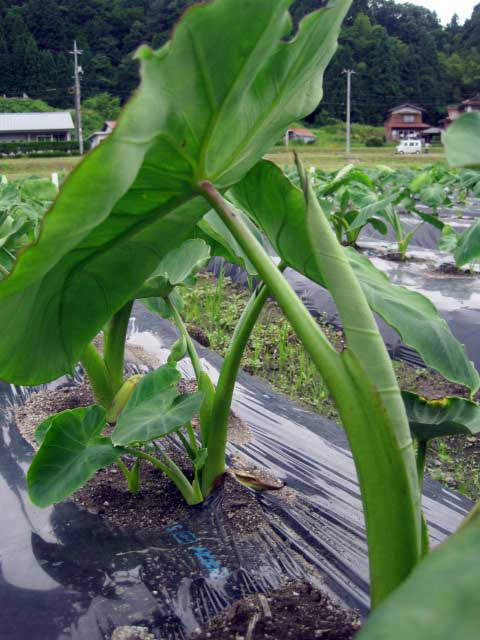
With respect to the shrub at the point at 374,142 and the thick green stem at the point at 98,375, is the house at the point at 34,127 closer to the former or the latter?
the shrub at the point at 374,142

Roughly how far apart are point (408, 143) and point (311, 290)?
31612 millimetres

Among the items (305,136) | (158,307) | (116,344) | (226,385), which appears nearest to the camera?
(226,385)

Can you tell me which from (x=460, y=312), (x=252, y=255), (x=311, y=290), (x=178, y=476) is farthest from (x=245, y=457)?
(x=311, y=290)

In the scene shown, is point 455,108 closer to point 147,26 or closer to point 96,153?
point 147,26

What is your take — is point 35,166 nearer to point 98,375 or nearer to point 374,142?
point 374,142

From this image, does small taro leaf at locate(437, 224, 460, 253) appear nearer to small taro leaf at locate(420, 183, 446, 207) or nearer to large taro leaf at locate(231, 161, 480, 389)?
small taro leaf at locate(420, 183, 446, 207)

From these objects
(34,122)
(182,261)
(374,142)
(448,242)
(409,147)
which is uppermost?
(34,122)

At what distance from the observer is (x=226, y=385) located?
133 cm

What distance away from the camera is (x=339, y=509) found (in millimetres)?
1454

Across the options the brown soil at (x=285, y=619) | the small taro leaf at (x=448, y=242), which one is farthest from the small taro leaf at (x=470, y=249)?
the small taro leaf at (x=448, y=242)

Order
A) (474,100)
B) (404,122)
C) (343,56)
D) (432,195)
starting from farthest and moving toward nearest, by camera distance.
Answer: (404,122) → (343,56) → (474,100) → (432,195)

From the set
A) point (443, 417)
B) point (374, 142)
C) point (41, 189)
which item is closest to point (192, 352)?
point (443, 417)

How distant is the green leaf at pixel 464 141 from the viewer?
23.7 inches

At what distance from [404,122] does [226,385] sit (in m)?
40.4
